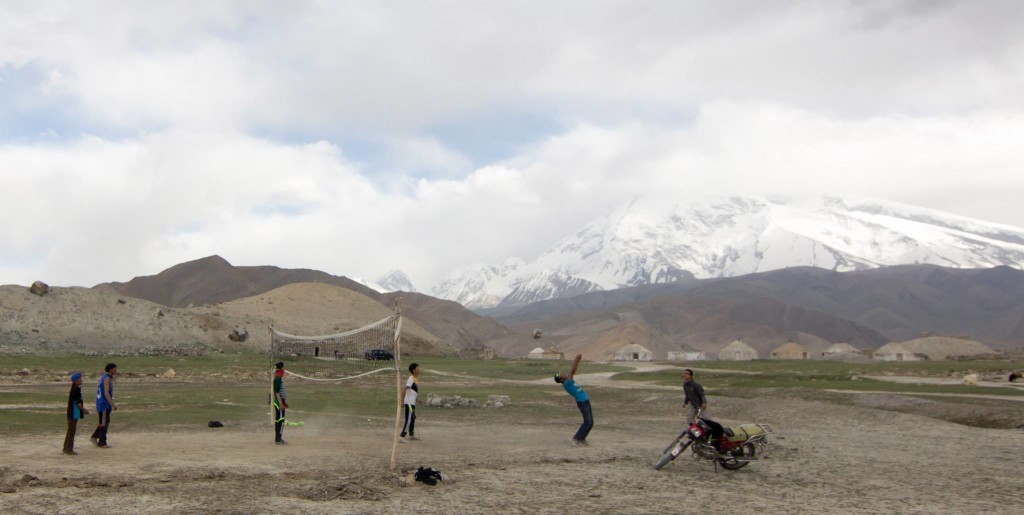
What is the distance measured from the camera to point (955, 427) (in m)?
24.6

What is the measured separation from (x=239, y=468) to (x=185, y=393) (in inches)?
947

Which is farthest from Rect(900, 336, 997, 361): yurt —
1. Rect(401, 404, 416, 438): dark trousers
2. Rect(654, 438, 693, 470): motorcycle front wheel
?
Rect(654, 438, 693, 470): motorcycle front wheel

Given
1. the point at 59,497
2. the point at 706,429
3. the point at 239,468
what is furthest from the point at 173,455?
the point at 706,429

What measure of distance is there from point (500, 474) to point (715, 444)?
168 inches

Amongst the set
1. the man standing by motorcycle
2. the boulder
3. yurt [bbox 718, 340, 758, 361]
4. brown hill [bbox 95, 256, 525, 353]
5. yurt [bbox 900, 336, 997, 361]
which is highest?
brown hill [bbox 95, 256, 525, 353]

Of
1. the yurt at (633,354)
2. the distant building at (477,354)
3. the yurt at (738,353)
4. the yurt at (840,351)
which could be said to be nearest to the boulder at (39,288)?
the distant building at (477,354)

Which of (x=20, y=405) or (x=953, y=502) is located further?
(x=20, y=405)

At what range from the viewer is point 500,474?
15352 mm

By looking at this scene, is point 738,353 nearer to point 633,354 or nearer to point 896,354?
point 633,354

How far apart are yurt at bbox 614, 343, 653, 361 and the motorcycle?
132881mm

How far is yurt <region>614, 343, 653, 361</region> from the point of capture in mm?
148375

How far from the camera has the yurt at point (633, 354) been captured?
148375 millimetres

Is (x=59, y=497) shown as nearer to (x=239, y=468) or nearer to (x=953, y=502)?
(x=239, y=468)

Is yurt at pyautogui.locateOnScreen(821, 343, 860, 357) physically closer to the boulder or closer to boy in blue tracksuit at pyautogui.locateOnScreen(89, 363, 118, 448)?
→ the boulder
